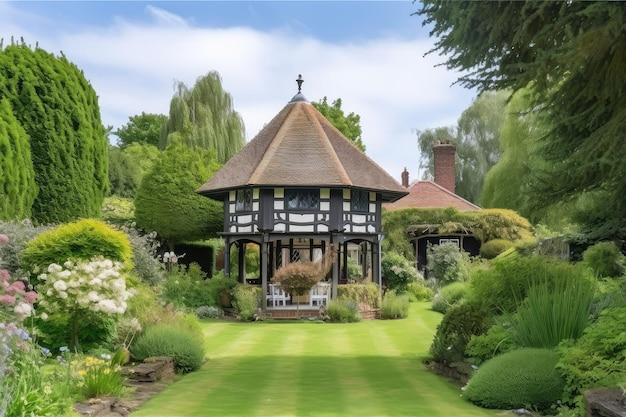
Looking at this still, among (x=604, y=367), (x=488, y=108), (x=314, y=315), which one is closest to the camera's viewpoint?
(x=604, y=367)

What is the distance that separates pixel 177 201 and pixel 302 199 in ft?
27.0

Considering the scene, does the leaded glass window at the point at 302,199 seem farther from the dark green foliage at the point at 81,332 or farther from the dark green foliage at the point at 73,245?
the dark green foliage at the point at 81,332

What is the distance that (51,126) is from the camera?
21.5 metres

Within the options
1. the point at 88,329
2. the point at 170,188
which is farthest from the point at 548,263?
the point at 170,188

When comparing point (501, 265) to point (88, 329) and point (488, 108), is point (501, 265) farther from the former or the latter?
point (488, 108)

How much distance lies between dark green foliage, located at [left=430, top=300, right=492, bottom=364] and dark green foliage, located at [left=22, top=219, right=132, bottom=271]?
5540mm

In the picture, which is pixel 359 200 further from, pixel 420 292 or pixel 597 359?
pixel 597 359

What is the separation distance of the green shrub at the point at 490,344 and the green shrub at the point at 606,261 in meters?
6.42

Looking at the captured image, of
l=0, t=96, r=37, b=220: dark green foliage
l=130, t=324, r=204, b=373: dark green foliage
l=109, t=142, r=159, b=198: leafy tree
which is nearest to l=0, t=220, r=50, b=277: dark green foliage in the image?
l=130, t=324, r=204, b=373: dark green foliage

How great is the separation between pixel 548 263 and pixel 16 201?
14.2 m

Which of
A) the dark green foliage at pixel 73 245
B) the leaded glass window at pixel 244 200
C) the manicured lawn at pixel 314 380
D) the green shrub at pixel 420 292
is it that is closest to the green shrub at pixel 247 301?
the leaded glass window at pixel 244 200

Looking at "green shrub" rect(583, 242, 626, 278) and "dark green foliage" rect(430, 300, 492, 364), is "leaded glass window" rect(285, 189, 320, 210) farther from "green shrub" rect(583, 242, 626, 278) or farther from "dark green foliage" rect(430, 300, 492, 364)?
"dark green foliage" rect(430, 300, 492, 364)

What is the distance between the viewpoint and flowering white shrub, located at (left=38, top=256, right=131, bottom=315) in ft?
33.3

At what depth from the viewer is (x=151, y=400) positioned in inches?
336
